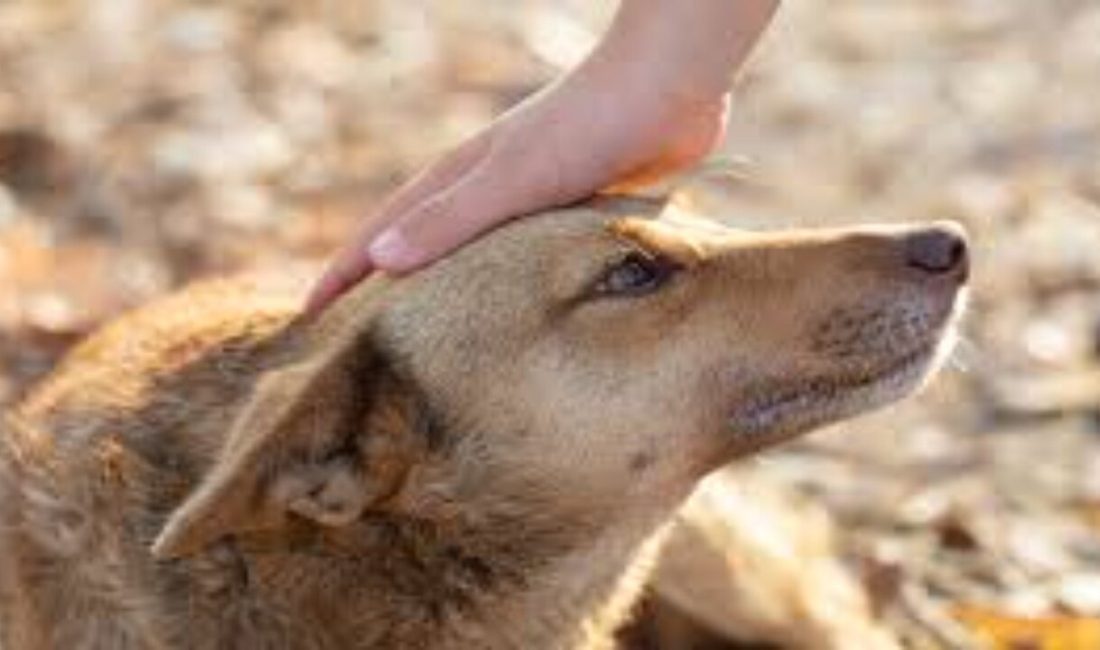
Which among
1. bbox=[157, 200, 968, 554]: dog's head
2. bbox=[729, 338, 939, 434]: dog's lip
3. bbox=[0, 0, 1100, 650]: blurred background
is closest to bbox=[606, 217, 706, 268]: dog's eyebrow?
bbox=[157, 200, 968, 554]: dog's head

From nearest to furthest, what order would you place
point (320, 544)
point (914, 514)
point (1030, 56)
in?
point (320, 544)
point (914, 514)
point (1030, 56)

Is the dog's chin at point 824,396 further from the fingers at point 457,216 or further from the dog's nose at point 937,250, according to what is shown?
the fingers at point 457,216

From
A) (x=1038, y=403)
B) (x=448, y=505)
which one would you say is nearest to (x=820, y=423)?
(x=448, y=505)

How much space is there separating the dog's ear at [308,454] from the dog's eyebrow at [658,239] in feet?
1.45

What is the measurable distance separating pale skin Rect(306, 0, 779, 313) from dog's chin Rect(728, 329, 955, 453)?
456 millimetres

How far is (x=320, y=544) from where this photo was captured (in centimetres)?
484

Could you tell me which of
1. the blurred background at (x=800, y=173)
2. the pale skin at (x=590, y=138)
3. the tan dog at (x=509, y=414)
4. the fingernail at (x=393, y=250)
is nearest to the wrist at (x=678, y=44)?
the pale skin at (x=590, y=138)

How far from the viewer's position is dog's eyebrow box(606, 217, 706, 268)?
4.85 meters

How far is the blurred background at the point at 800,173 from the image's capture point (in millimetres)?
6656

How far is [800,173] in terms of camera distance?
8.41 metres

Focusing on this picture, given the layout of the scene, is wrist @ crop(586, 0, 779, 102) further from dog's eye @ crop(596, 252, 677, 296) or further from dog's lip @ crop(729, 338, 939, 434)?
dog's lip @ crop(729, 338, 939, 434)

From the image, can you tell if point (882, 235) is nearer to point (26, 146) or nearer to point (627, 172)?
point (627, 172)

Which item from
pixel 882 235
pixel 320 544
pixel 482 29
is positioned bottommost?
pixel 482 29

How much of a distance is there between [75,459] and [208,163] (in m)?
3.47
